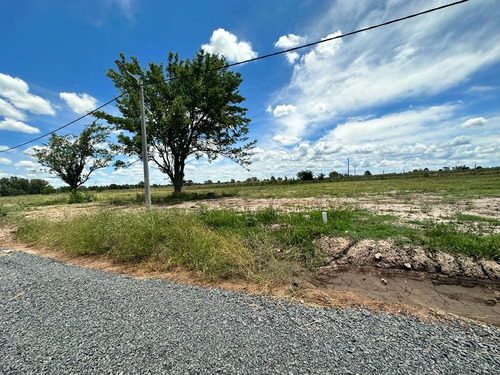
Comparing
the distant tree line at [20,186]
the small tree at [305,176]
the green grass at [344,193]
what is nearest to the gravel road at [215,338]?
the green grass at [344,193]

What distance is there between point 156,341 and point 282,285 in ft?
6.54

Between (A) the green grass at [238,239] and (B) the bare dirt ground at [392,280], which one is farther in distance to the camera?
(A) the green grass at [238,239]

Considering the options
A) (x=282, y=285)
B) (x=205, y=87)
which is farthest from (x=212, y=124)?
(x=282, y=285)

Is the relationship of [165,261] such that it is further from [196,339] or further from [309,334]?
[309,334]

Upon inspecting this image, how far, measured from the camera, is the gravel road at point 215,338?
5.89 ft

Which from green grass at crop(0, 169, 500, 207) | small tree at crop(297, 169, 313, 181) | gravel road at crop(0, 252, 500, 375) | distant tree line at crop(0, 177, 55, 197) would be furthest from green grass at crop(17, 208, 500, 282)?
distant tree line at crop(0, 177, 55, 197)

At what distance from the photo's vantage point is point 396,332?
2.24 meters

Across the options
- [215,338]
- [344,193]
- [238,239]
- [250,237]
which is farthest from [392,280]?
[344,193]

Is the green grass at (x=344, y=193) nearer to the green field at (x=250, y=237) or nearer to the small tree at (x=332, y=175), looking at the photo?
the green field at (x=250, y=237)

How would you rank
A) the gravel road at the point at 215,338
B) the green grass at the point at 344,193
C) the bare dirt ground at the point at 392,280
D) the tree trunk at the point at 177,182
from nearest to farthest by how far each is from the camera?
the gravel road at the point at 215,338, the bare dirt ground at the point at 392,280, the green grass at the point at 344,193, the tree trunk at the point at 177,182

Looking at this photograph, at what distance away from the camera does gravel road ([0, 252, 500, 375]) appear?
179cm

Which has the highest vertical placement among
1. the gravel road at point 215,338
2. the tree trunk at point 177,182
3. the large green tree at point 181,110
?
the large green tree at point 181,110

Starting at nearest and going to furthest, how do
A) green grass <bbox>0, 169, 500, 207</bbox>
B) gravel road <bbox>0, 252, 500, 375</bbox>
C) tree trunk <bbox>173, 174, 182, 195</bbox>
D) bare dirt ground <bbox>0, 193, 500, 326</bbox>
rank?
gravel road <bbox>0, 252, 500, 375</bbox> → bare dirt ground <bbox>0, 193, 500, 326</bbox> → green grass <bbox>0, 169, 500, 207</bbox> → tree trunk <bbox>173, 174, 182, 195</bbox>

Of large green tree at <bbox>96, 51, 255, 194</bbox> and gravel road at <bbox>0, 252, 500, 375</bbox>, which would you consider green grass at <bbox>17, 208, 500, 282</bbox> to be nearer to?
gravel road at <bbox>0, 252, 500, 375</bbox>
